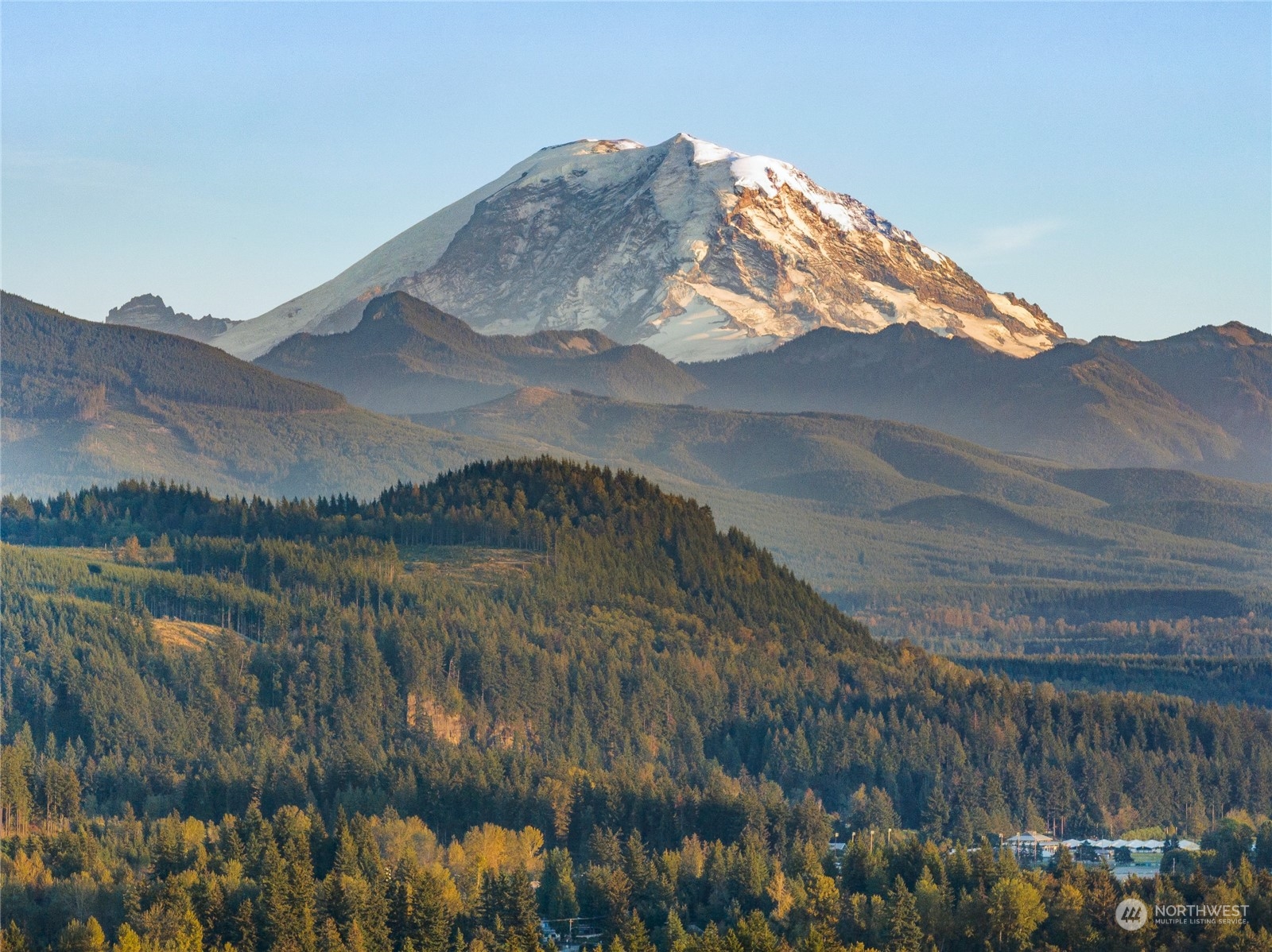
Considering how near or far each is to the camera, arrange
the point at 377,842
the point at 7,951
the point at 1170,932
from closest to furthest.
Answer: the point at 7,951, the point at 1170,932, the point at 377,842

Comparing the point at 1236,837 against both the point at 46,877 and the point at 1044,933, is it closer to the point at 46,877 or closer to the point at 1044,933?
the point at 1044,933

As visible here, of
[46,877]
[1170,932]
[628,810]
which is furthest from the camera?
[628,810]

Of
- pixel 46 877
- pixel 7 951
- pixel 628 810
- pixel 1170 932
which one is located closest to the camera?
pixel 7 951

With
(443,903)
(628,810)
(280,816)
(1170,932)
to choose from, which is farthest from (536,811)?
(1170,932)

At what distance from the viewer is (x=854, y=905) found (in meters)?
164

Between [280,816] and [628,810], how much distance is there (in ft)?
87.1

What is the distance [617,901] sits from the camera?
6629 inches

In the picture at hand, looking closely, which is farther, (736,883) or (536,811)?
(536,811)

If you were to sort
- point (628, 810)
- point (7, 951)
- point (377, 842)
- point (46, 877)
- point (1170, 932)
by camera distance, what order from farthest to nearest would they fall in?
point (628, 810) < point (377, 842) < point (46, 877) < point (1170, 932) < point (7, 951)

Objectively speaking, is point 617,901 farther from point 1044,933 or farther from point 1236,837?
point 1236,837

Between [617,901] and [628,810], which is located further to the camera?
[628,810]

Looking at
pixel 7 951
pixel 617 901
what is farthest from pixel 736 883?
pixel 7 951

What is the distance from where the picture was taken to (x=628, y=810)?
199 m

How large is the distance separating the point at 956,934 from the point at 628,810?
42356 mm
